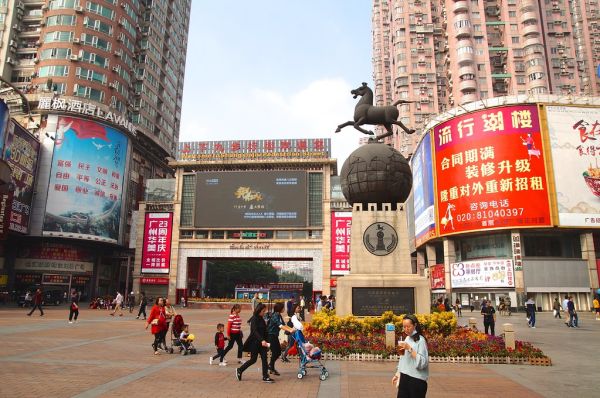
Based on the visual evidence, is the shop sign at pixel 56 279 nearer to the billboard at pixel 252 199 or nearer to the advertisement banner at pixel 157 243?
the advertisement banner at pixel 157 243

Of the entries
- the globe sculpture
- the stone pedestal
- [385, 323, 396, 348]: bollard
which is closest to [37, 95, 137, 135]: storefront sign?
the globe sculpture

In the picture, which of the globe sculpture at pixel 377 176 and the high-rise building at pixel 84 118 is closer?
the globe sculpture at pixel 377 176

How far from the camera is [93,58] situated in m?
59.4

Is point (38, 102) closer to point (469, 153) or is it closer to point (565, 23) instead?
point (469, 153)

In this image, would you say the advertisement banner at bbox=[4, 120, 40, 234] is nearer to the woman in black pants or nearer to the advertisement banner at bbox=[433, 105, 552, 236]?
the woman in black pants

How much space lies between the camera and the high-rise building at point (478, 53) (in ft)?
225

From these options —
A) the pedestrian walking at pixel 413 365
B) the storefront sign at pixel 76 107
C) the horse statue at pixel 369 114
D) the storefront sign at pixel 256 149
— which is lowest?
the pedestrian walking at pixel 413 365

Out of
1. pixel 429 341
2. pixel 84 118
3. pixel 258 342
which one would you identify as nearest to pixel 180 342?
pixel 258 342

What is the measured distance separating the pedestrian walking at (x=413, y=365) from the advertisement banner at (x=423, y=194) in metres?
48.3

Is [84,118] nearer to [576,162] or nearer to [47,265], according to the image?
[47,265]

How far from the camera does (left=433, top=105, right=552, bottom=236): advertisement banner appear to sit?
1718 inches

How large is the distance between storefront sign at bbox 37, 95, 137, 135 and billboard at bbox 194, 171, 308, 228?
45.5ft

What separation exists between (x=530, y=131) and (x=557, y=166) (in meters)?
4.43

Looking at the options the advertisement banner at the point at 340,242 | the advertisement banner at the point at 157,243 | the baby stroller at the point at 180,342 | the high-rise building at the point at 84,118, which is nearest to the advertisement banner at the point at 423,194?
the advertisement banner at the point at 340,242
